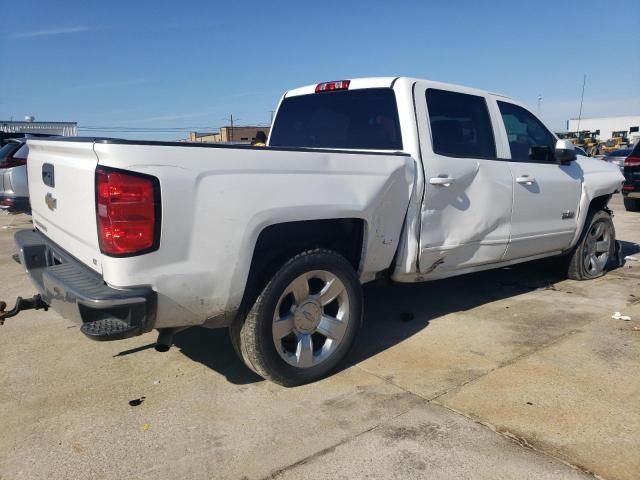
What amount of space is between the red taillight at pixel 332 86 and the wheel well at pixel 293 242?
1461 mm

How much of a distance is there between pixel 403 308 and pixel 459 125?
5.74 ft

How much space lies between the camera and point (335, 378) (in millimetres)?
3631

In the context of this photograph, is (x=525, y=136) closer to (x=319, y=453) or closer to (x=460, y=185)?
(x=460, y=185)

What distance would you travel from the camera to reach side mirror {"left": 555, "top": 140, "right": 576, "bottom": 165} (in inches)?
205

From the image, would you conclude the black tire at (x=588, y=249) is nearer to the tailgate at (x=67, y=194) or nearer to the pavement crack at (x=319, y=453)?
the pavement crack at (x=319, y=453)

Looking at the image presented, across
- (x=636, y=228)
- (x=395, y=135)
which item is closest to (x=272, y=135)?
(x=395, y=135)

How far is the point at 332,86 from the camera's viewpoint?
15.4ft

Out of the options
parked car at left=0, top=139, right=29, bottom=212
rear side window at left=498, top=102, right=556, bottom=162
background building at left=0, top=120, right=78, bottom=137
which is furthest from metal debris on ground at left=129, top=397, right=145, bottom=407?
background building at left=0, top=120, right=78, bottom=137

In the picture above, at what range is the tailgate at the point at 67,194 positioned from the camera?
281 centimetres

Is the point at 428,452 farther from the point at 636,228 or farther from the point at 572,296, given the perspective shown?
the point at 636,228

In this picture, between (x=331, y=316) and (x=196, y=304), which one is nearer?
(x=196, y=304)

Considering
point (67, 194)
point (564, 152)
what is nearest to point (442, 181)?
point (564, 152)

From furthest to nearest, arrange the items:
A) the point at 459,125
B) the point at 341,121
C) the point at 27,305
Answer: the point at 341,121 → the point at 459,125 → the point at 27,305

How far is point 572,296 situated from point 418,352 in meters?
2.38
